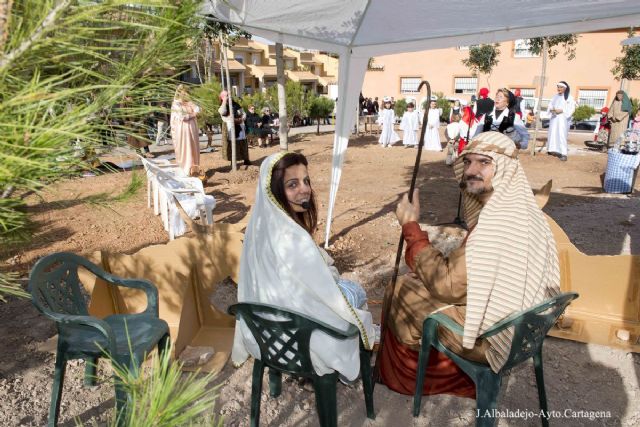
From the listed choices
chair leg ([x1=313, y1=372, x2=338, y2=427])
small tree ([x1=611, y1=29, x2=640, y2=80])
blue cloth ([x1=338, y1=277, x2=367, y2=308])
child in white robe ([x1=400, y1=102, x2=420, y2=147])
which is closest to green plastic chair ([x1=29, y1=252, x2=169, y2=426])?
chair leg ([x1=313, y1=372, x2=338, y2=427])

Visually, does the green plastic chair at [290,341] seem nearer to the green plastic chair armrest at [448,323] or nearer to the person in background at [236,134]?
the green plastic chair armrest at [448,323]

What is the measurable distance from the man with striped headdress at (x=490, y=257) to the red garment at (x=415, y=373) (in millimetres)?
401

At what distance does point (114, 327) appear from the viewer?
247 cm

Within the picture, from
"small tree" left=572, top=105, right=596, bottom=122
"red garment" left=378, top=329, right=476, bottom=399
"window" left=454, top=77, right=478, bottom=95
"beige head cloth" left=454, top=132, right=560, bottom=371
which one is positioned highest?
"window" left=454, top=77, right=478, bottom=95

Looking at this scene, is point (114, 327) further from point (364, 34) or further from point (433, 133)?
point (433, 133)

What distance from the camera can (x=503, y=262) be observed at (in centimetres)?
196

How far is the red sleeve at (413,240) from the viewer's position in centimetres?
216

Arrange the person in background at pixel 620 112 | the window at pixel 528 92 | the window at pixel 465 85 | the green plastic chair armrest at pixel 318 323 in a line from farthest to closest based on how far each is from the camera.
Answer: the window at pixel 465 85, the window at pixel 528 92, the person in background at pixel 620 112, the green plastic chair armrest at pixel 318 323

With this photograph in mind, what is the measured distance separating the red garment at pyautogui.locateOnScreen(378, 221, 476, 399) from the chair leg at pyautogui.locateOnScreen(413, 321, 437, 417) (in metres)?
0.13

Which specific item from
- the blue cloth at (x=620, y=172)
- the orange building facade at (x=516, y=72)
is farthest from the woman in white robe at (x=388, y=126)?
the orange building facade at (x=516, y=72)

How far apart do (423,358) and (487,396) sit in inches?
14.6

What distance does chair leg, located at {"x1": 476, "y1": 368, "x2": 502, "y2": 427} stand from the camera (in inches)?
83.2

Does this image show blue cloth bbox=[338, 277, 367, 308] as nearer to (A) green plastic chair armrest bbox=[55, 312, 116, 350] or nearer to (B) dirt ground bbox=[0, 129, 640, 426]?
(B) dirt ground bbox=[0, 129, 640, 426]

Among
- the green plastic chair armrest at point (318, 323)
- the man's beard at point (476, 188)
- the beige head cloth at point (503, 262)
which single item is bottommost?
the green plastic chair armrest at point (318, 323)
